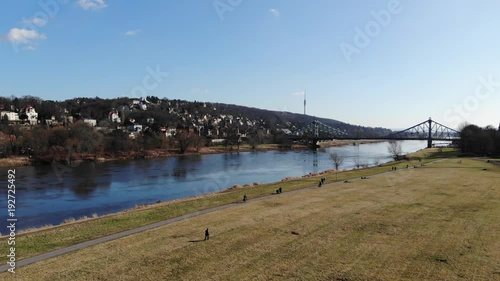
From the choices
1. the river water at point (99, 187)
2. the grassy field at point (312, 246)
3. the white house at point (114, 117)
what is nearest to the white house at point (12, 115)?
the white house at point (114, 117)

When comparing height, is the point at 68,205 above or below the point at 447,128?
below

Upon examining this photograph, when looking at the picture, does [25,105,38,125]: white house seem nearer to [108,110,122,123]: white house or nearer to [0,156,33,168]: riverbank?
[108,110,122,123]: white house

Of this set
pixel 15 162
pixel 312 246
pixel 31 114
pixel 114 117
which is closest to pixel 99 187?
pixel 15 162

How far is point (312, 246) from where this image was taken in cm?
1681

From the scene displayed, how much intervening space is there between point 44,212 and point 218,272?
21757 mm

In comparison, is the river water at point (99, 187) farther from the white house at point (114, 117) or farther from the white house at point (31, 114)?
the white house at point (114, 117)

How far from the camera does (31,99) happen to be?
151 metres

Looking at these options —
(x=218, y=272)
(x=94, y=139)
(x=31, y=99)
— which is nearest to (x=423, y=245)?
(x=218, y=272)

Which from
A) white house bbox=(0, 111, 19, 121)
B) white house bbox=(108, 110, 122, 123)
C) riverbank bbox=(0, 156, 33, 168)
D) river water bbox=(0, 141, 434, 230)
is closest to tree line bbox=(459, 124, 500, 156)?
river water bbox=(0, 141, 434, 230)

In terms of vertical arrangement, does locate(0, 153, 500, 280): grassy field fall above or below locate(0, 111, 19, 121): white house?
below

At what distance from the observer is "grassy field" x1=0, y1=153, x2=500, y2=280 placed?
45.3ft

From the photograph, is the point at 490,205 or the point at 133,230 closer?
the point at 133,230

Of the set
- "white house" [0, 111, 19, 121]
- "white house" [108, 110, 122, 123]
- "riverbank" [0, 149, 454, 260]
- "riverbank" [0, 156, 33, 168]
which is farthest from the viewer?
"white house" [108, 110, 122, 123]

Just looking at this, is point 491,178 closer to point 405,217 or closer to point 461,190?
point 461,190
